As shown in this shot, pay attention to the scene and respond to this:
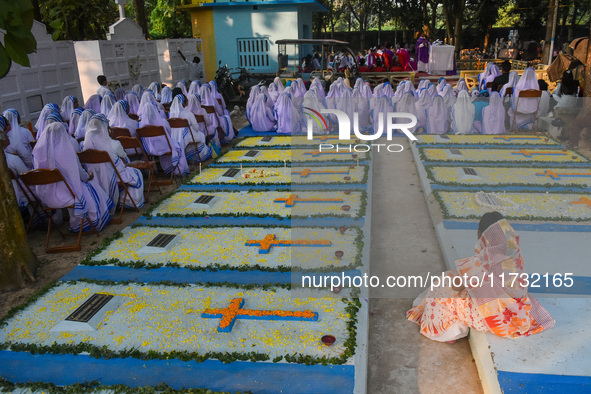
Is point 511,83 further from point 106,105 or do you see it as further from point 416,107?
point 106,105

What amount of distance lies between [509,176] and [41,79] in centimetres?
1005

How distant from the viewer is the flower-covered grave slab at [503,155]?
309 inches

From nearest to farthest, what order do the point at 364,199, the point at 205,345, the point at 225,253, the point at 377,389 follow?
the point at 377,389, the point at 205,345, the point at 225,253, the point at 364,199

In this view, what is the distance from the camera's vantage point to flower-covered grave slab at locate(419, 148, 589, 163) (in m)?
7.85

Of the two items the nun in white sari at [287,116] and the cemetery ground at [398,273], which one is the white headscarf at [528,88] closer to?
the cemetery ground at [398,273]

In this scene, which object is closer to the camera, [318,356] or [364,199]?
[318,356]

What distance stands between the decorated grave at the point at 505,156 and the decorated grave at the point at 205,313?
2.87 m

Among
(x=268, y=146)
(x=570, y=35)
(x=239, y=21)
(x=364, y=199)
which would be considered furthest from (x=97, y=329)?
(x=570, y=35)

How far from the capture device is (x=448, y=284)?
141 inches

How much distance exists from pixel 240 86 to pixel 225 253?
1095 cm

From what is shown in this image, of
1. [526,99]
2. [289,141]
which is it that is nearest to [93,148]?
[289,141]

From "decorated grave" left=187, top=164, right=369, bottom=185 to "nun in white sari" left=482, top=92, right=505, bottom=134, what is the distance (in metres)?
3.58

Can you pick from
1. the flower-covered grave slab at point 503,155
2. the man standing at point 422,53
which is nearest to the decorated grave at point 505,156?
the flower-covered grave slab at point 503,155

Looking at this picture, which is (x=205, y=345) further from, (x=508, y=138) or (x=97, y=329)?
(x=508, y=138)
